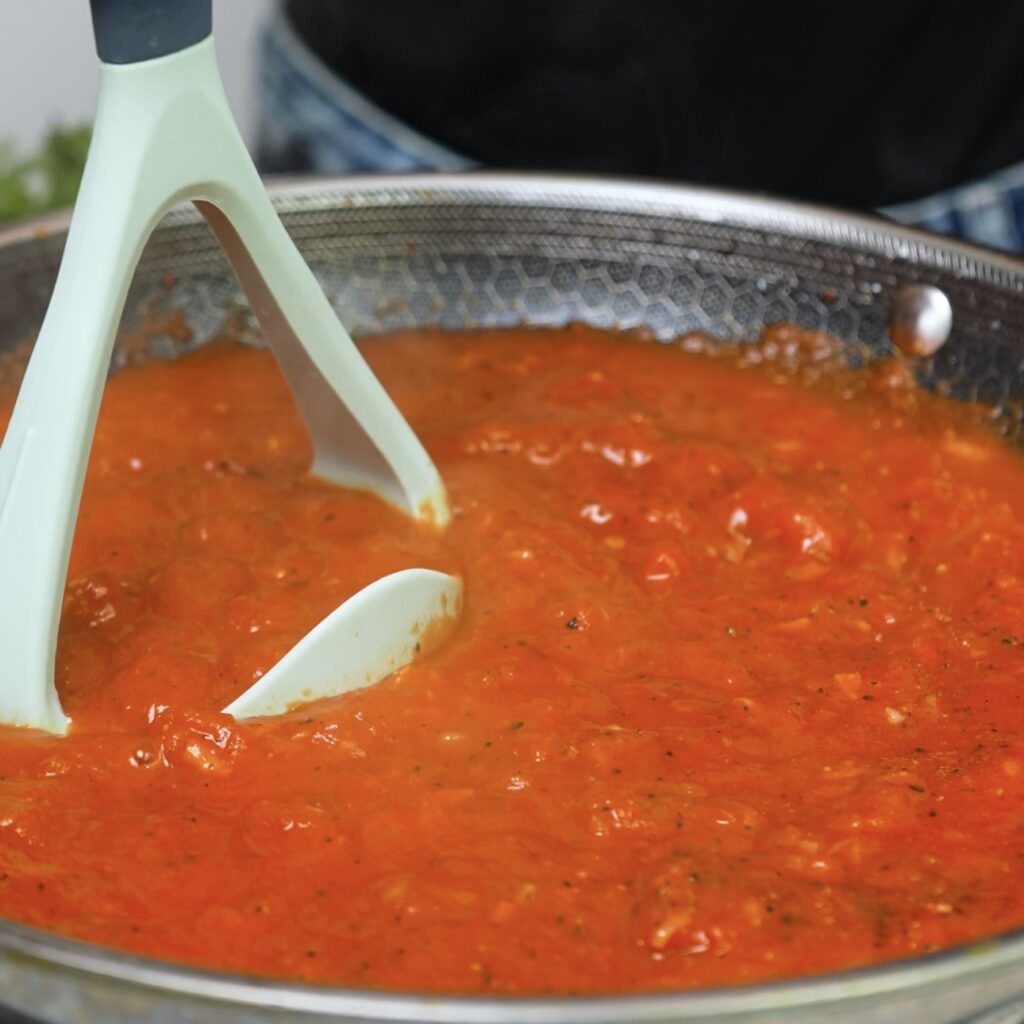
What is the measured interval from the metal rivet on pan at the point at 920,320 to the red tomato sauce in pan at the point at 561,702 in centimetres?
4

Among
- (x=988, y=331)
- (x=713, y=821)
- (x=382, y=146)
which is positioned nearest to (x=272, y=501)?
(x=713, y=821)

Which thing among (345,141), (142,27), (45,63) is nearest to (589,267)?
(345,141)

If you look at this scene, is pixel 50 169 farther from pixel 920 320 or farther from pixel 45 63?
pixel 920 320

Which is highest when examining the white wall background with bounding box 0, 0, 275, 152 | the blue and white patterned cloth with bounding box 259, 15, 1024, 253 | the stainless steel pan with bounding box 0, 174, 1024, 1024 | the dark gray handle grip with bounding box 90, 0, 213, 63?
the dark gray handle grip with bounding box 90, 0, 213, 63

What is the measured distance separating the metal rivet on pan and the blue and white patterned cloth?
1.39 ft

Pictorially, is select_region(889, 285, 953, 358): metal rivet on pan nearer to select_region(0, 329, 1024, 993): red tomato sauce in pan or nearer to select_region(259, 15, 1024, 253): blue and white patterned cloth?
select_region(0, 329, 1024, 993): red tomato sauce in pan

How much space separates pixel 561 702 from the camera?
1.13 metres

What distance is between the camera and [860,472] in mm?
1521

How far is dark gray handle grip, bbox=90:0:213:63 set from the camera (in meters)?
1.08

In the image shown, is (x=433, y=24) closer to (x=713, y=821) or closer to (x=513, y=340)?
(x=513, y=340)

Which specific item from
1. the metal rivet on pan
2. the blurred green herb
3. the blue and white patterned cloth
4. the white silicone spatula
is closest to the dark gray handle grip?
the white silicone spatula

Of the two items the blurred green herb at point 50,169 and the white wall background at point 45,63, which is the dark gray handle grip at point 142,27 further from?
the white wall background at point 45,63

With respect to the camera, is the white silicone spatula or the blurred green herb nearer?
the white silicone spatula

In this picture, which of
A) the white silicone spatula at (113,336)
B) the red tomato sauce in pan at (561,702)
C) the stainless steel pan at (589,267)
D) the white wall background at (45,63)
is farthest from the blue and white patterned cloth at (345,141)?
the white wall background at (45,63)
